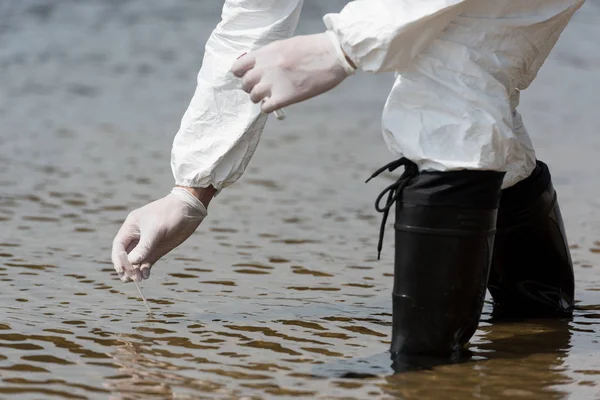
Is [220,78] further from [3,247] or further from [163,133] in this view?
[163,133]

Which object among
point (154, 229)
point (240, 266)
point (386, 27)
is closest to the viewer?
point (386, 27)

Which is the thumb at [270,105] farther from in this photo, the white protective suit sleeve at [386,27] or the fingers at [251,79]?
the white protective suit sleeve at [386,27]

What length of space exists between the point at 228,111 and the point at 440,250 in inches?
19.5

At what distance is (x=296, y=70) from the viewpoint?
1.59 m

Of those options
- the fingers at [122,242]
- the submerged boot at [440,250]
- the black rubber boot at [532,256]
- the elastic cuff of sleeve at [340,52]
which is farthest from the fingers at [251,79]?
the black rubber boot at [532,256]

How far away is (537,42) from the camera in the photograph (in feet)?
5.48

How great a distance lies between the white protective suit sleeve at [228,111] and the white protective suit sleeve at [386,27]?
360mm

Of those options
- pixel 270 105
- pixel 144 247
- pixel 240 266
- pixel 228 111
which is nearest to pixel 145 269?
pixel 144 247

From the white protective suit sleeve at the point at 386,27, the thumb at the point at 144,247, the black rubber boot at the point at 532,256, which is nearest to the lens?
the white protective suit sleeve at the point at 386,27

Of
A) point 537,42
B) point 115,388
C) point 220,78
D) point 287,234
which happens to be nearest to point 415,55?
point 537,42

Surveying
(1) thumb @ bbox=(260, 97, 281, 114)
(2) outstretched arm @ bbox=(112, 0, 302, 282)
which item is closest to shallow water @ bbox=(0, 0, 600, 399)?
(2) outstretched arm @ bbox=(112, 0, 302, 282)

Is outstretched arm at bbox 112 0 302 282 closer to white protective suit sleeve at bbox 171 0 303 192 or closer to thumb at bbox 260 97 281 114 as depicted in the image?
white protective suit sleeve at bbox 171 0 303 192

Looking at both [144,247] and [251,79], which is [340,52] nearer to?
[251,79]

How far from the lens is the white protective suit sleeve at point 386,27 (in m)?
1.51
